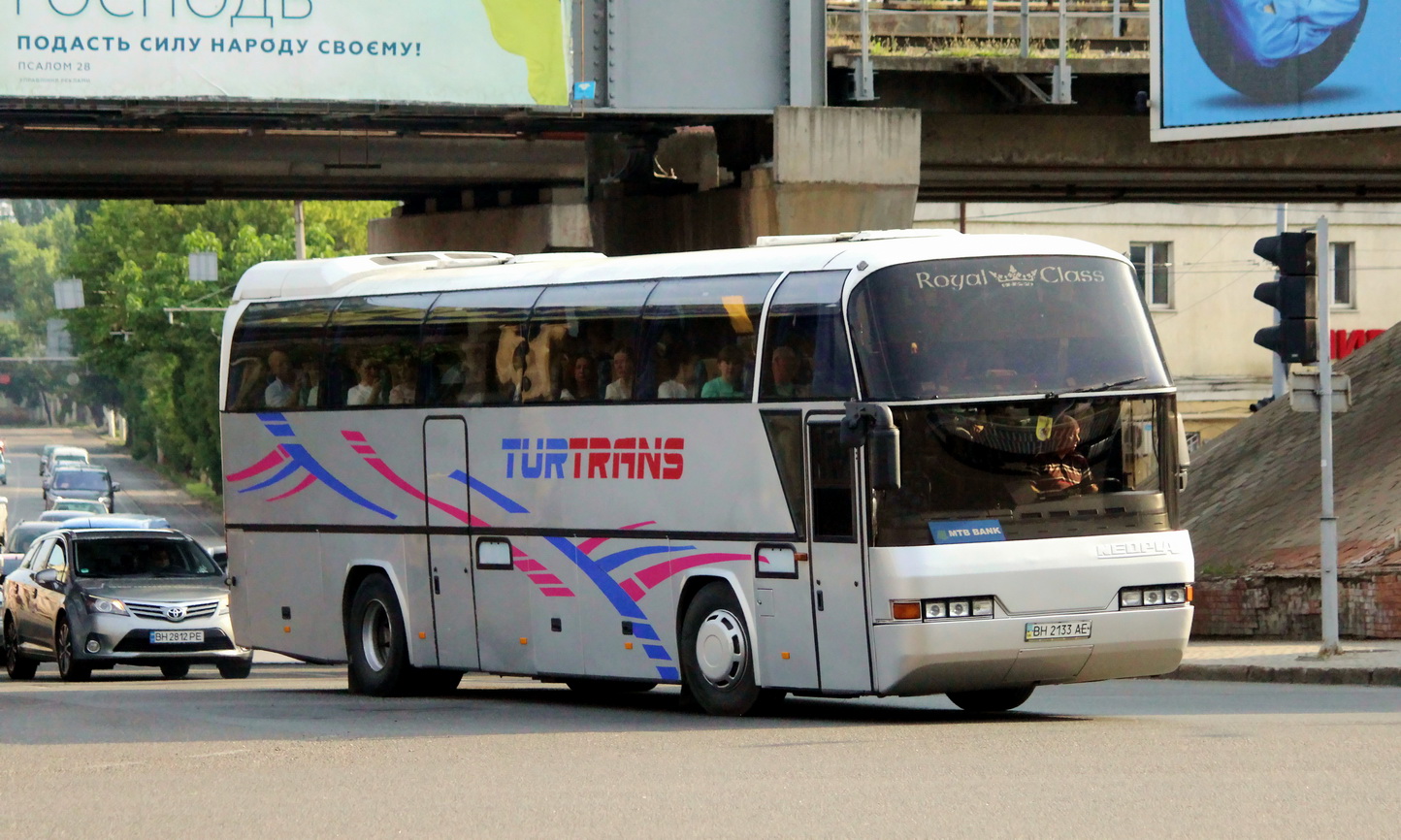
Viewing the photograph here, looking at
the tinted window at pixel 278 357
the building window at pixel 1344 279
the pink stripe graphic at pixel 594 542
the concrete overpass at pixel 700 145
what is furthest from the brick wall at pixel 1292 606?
the building window at pixel 1344 279

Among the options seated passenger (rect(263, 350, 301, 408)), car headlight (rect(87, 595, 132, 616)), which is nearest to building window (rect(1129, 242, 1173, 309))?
car headlight (rect(87, 595, 132, 616))

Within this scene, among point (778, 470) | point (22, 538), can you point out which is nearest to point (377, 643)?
point (778, 470)

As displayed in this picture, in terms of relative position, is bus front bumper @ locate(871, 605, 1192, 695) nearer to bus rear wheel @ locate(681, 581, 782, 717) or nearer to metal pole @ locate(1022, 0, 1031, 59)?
bus rear wheel @ locate(681, 581, 782, 717)

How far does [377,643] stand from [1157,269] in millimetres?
42820

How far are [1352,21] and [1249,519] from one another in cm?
673

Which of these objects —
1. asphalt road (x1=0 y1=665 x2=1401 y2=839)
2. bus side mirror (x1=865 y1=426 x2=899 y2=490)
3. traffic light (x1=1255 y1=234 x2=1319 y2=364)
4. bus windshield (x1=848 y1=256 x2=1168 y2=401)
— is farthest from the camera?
traffic light (x1=1255 y1=234 x2=1319 y2=364)

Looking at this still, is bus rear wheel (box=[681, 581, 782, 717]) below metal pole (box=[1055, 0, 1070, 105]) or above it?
below

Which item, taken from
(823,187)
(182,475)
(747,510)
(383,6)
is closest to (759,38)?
(823,187)

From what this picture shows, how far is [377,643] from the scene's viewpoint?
18406mm

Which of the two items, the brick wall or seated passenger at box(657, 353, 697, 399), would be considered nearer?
seated passenger at box(657, 353, 697, 399)

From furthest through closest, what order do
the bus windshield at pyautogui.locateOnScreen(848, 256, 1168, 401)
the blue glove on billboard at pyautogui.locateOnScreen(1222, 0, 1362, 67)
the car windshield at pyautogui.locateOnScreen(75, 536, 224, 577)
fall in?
the blue glove on billboard at pyautogui.locateOnScreen(1222, 0, 1362, 67) < the car windshield at pyautogui.locateOnScreen(75, 536, 224, 577) < the bus windshield at pyautogui.locateOnScreen(848, 256, 1168, 401)

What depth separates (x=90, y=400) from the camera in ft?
530

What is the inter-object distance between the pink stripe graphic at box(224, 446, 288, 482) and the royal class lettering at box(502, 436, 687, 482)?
10.2 feet

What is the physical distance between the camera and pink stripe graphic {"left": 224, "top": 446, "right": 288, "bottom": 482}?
1902 cm
